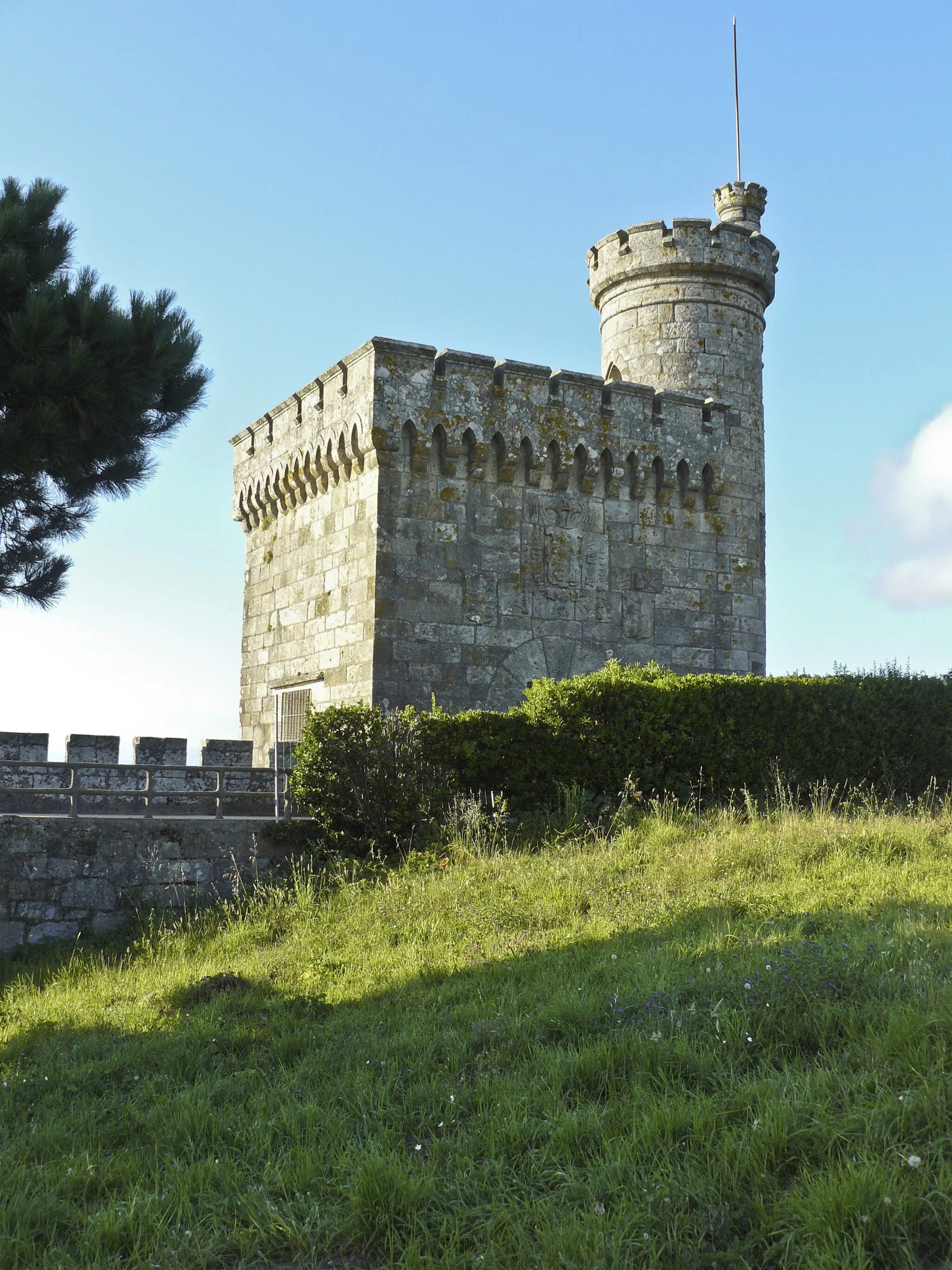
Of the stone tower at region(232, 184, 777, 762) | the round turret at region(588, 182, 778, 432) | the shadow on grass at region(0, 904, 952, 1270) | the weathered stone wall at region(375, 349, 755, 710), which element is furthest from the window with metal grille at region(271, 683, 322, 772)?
the shadow on grass at region(0, 904, 952, 1270)

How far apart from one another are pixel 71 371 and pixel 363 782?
17.1ft

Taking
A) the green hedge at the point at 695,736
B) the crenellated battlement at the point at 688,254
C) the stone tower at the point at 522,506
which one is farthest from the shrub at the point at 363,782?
the crenellated battlement at the point at 688,254

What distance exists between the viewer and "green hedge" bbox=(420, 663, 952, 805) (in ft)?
42.3

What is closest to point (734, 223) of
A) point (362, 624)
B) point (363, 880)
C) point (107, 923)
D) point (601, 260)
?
point (601, 260)

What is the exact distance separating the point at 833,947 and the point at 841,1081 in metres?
1.78

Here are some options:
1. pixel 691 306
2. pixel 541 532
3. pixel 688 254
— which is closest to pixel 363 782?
pixel 541 532

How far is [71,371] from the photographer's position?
398 inches

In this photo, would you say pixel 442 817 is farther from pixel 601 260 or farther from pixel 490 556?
pixel 601 260

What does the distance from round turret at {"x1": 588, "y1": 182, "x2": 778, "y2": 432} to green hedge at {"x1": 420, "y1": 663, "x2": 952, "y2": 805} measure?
18.6 feet

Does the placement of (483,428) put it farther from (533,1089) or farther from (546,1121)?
(546,1121)

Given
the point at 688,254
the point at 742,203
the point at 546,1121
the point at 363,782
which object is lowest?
the point at 546,1121

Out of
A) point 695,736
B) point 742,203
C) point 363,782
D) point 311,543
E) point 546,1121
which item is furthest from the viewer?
point 742,203

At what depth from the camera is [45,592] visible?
1233cm

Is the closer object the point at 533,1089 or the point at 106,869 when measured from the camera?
the point at 533,1089
